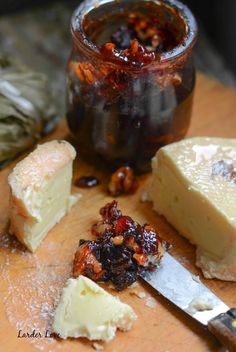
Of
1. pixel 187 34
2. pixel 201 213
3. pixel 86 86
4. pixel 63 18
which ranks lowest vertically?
pixel 63 18

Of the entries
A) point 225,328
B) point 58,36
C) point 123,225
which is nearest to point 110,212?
point 123,225

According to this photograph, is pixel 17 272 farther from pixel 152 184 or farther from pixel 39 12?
pixel 39 12

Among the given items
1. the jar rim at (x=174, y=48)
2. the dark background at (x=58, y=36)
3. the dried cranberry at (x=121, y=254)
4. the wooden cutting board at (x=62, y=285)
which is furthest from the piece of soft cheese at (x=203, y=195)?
the dark background at (x=58, y=36)

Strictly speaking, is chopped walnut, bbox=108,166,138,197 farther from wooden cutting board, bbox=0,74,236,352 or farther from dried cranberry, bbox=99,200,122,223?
dried cranberry, bbox=99,200,122,223

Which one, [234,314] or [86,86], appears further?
[86,86]

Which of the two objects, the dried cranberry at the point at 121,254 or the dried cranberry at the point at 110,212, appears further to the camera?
the dried cranberry at the point at 110,212

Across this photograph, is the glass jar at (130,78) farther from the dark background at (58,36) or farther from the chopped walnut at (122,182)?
the dark background at (58,36)

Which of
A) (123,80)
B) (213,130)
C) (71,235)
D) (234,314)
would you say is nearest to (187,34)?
(123,80)
